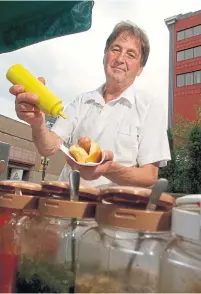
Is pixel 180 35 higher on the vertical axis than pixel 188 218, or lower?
higher

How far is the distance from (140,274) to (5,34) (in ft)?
1.89

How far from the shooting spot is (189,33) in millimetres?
17625

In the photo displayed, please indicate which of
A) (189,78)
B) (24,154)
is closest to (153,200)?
(24,154)

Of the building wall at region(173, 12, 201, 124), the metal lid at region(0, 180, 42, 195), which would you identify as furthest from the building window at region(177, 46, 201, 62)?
the metal lid at region(0, 180, 42, 195)

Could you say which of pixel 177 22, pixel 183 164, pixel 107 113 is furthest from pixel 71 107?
pixel 177 22

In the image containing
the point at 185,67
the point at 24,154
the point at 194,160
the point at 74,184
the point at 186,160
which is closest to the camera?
the point at 74,184

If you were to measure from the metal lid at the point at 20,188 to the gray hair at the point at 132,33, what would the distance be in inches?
21.7

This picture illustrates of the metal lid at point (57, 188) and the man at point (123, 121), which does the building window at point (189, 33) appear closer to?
the man at point (123, 121)

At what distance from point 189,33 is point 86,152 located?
726 inches

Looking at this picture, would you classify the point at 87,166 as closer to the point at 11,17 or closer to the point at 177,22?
the point at 11,17

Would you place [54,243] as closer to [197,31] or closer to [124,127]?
[124,127]

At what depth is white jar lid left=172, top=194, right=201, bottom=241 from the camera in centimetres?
35

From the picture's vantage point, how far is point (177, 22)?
1812 centimetres

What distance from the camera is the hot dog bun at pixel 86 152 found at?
66 cm
